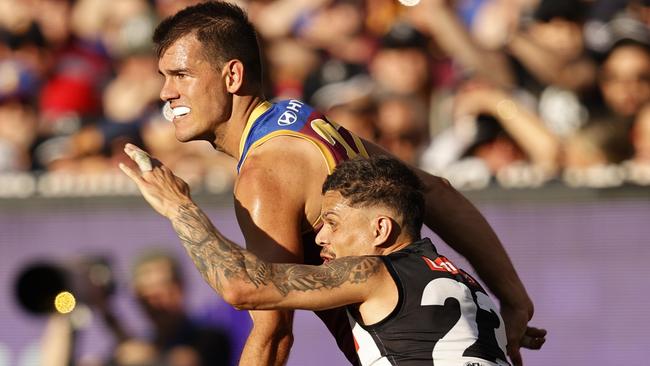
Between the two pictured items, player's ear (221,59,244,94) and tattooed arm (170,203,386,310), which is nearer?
tattooed arm (170,203,386,310)

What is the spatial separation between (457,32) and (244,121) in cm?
473

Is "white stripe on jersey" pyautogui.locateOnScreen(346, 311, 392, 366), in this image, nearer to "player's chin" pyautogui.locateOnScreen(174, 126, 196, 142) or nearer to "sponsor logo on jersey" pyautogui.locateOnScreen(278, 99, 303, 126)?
"sponsor logo on jersey" pyautogui.locateOnScreen(278, 99, 303, 126)

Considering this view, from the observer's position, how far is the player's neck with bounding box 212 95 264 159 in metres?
5.51

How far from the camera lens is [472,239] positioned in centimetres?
611

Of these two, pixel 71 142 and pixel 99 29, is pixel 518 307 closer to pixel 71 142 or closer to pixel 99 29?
pixel 71 142

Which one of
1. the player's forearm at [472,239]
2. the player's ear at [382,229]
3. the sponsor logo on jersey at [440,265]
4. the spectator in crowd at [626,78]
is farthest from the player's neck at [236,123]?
the spectator in crowd at [626,78]

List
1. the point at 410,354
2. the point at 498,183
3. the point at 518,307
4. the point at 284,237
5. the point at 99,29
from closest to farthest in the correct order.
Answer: the point at 410,354 < the point at 284,237 < the point at 518,307 < the point at 498,183 < the point at 99,29

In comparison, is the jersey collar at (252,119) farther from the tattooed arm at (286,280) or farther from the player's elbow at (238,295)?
the player's elbow at (238,295)

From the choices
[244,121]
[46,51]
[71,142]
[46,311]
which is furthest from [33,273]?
[244,121]

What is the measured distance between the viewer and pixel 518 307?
6.04 m

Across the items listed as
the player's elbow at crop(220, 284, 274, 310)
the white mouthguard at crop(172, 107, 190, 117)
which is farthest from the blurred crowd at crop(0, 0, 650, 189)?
the player's elbow at crop(220, 284, 274, 310)

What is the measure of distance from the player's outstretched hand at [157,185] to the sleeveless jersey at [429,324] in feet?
2.83

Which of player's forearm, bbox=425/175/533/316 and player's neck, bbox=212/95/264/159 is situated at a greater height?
player's neck, bbox=212/95/264/159

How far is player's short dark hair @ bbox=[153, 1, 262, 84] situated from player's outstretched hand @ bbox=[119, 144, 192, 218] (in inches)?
26.5
